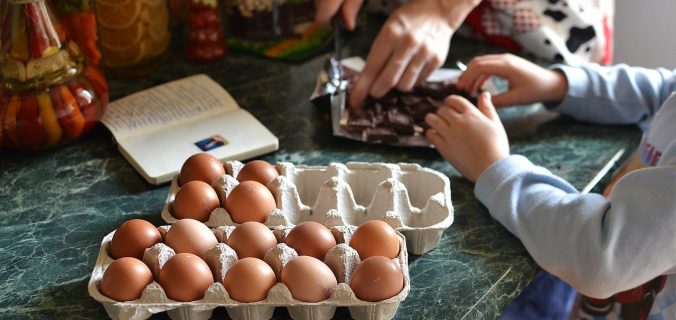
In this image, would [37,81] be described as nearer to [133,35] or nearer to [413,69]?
[133,35]

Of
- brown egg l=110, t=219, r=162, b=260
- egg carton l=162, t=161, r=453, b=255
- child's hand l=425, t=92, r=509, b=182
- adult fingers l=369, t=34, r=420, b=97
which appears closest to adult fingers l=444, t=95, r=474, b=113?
child's hand l=425, t=92, r=509, b=182

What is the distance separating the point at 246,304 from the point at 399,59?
66 cm

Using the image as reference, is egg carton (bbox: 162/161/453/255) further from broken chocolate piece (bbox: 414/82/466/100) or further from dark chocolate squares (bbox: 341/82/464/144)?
broken chocolate piece (bbox: 414/82/466/100)

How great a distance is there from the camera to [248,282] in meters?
0.89

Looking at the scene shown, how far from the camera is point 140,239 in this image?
3.14ft

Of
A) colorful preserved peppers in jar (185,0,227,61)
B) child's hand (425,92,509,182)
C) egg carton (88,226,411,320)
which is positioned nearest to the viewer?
egg carton (88,226,411,320)

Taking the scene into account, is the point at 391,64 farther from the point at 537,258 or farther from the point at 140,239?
the point at 140,239

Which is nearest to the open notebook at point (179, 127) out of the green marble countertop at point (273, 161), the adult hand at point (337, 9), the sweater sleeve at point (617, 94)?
the green marble countertop at point (273, 161)

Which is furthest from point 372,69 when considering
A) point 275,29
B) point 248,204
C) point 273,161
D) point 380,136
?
point 248,204

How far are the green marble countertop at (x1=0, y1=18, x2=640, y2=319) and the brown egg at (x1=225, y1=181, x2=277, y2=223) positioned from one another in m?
0.14

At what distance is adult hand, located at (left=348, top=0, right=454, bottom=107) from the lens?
1409 millimetres

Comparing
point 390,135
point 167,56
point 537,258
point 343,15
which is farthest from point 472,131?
point 167,56

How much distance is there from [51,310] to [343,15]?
82 cm

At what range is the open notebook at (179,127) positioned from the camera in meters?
1.28
